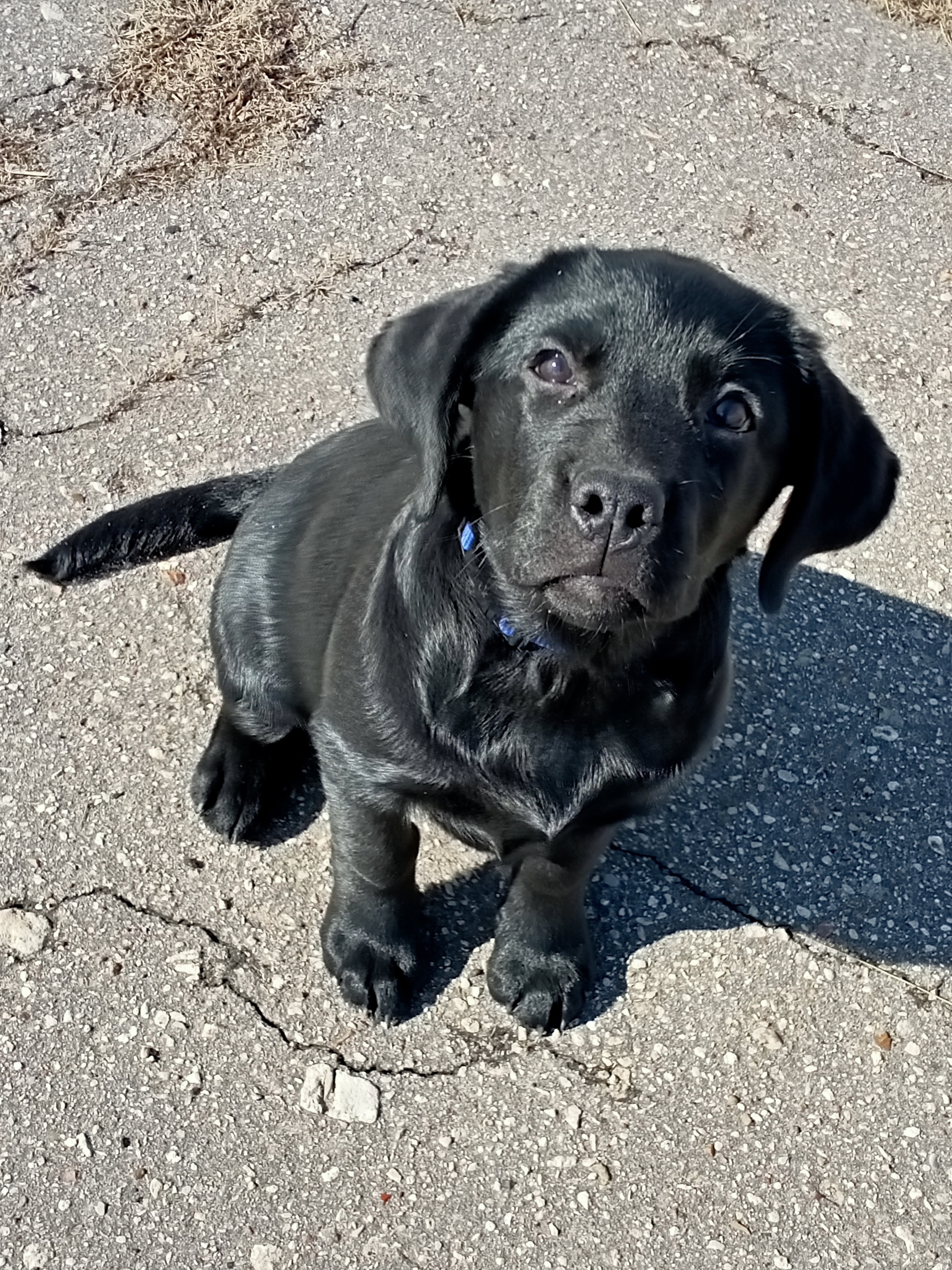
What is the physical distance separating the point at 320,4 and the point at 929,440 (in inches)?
104

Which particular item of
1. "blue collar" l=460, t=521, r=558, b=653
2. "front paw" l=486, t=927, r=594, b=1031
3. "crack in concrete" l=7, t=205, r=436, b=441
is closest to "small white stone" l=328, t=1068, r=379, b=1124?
"front paw" l=486, t=927, r=594, b=1031

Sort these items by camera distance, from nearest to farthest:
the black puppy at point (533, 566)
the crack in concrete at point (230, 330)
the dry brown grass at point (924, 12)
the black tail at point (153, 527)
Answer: the black puppy at point (533, 566) < the black tail at point (153, 527) < the crack in concrete at point (230, 330) < the dry brown grass at point (924, 12)

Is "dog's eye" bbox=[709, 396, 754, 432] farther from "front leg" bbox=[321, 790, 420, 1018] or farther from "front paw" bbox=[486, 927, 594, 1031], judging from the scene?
"front paw" bbox=[486, 927, 594, 1031]

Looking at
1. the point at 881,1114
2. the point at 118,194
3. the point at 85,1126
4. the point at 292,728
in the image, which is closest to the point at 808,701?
the point at 881,1114

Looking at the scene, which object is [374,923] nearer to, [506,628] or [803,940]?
[506,628]

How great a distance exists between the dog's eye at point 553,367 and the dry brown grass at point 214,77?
2.62 m

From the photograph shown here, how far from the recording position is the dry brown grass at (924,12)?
5.09 meters

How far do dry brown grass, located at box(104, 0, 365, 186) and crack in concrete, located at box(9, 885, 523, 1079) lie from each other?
243 cm

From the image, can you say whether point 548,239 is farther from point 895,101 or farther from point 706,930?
point 706,930

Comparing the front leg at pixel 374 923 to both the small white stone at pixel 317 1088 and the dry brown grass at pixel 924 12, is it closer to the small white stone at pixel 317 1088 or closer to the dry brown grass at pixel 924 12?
the small white stone at pixel 317 1088

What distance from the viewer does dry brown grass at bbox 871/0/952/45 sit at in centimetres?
509

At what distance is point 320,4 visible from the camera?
15.0 ft

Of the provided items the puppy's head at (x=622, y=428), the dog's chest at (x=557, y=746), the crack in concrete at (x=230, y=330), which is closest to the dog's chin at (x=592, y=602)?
the puppy's head at (x=622, y=428)

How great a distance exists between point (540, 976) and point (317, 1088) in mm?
527
